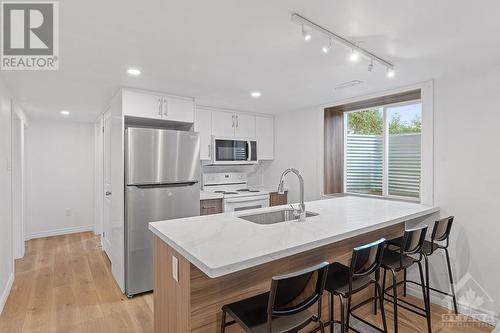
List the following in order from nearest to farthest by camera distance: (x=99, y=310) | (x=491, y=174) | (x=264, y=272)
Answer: (x=264, y=272) < (x=491, y=174) < (x=99, y=310)

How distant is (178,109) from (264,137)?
1732 mm

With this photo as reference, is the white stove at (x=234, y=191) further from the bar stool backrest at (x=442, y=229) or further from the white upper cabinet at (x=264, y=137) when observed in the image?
the bar stool backrest at (x=442, y=229)

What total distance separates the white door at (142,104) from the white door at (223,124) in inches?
42.7

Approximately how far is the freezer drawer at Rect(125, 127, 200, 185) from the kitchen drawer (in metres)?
0.51

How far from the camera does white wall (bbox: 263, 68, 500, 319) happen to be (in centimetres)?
235

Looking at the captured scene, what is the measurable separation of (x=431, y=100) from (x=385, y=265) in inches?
69.4

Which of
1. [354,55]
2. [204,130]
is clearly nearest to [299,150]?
[204,130]

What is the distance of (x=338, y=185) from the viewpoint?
3928 millimetres

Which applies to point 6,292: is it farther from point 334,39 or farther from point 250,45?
point 334,39

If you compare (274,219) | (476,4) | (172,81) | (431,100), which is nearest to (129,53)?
(172,81)

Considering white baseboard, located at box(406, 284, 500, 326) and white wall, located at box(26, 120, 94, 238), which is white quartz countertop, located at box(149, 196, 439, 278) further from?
white wall, located at box(26, 120, 94, 238)

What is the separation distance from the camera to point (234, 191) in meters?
4.30

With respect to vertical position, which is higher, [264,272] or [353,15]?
[353,15]

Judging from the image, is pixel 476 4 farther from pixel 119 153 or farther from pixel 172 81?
pixel 119 153
